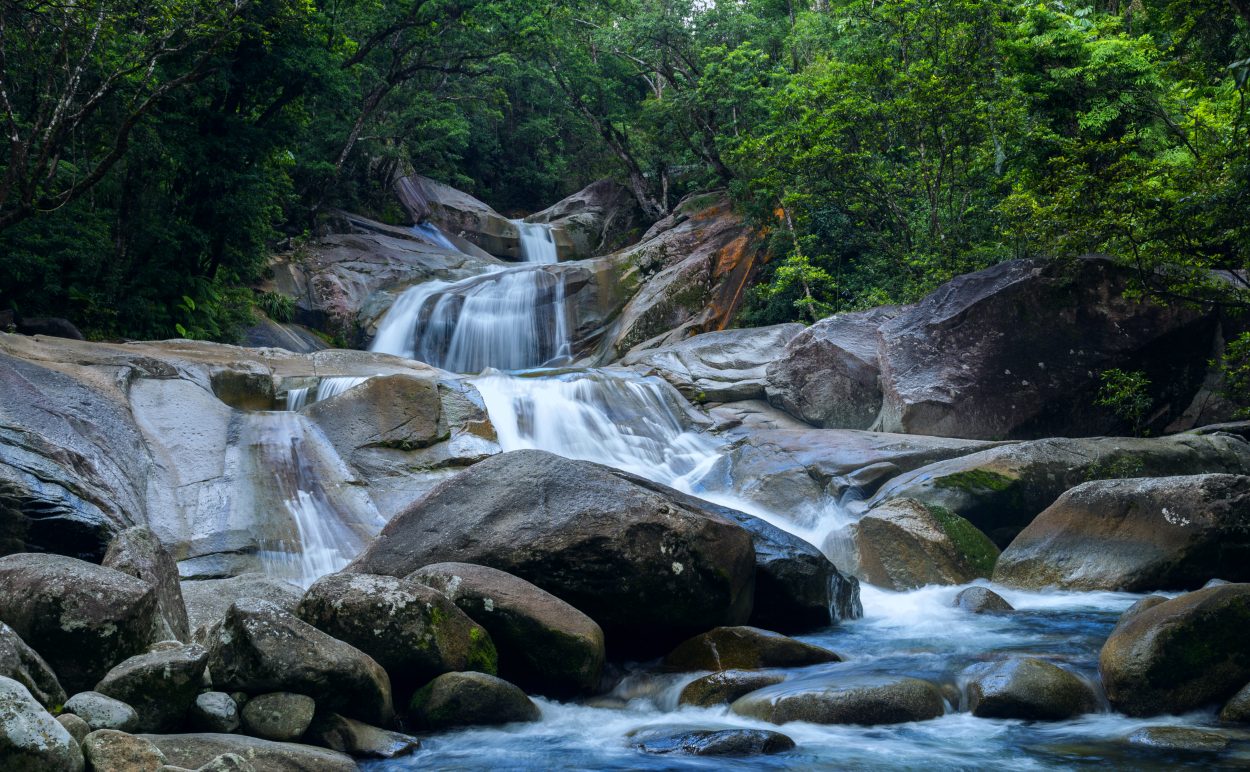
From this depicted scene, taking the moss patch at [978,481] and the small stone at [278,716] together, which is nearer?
the small stone at [278,716]

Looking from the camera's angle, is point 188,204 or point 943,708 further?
point 188,204

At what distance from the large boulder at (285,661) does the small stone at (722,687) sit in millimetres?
2345

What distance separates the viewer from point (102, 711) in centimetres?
493

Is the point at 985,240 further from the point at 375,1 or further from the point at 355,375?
the point at 375,1

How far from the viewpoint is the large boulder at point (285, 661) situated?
557cm

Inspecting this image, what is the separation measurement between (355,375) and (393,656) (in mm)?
8783

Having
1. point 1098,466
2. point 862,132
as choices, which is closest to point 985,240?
point 862,132

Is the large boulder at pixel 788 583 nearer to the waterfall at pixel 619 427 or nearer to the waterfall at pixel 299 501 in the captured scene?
the waterfall at pixel 299 501

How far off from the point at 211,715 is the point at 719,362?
14.2 m

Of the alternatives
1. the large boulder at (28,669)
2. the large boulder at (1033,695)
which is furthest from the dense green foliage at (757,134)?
the large boulder at (28,669)

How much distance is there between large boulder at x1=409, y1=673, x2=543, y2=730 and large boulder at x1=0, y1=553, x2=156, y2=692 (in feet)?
5.91

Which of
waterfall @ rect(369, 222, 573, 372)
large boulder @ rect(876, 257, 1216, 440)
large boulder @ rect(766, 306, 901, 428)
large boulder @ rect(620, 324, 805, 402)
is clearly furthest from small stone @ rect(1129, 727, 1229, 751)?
waterfall @ rect(369, 222, 573, 372)

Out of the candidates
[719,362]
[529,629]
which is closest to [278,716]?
[529,629]

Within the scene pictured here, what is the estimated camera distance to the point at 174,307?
1827cm
